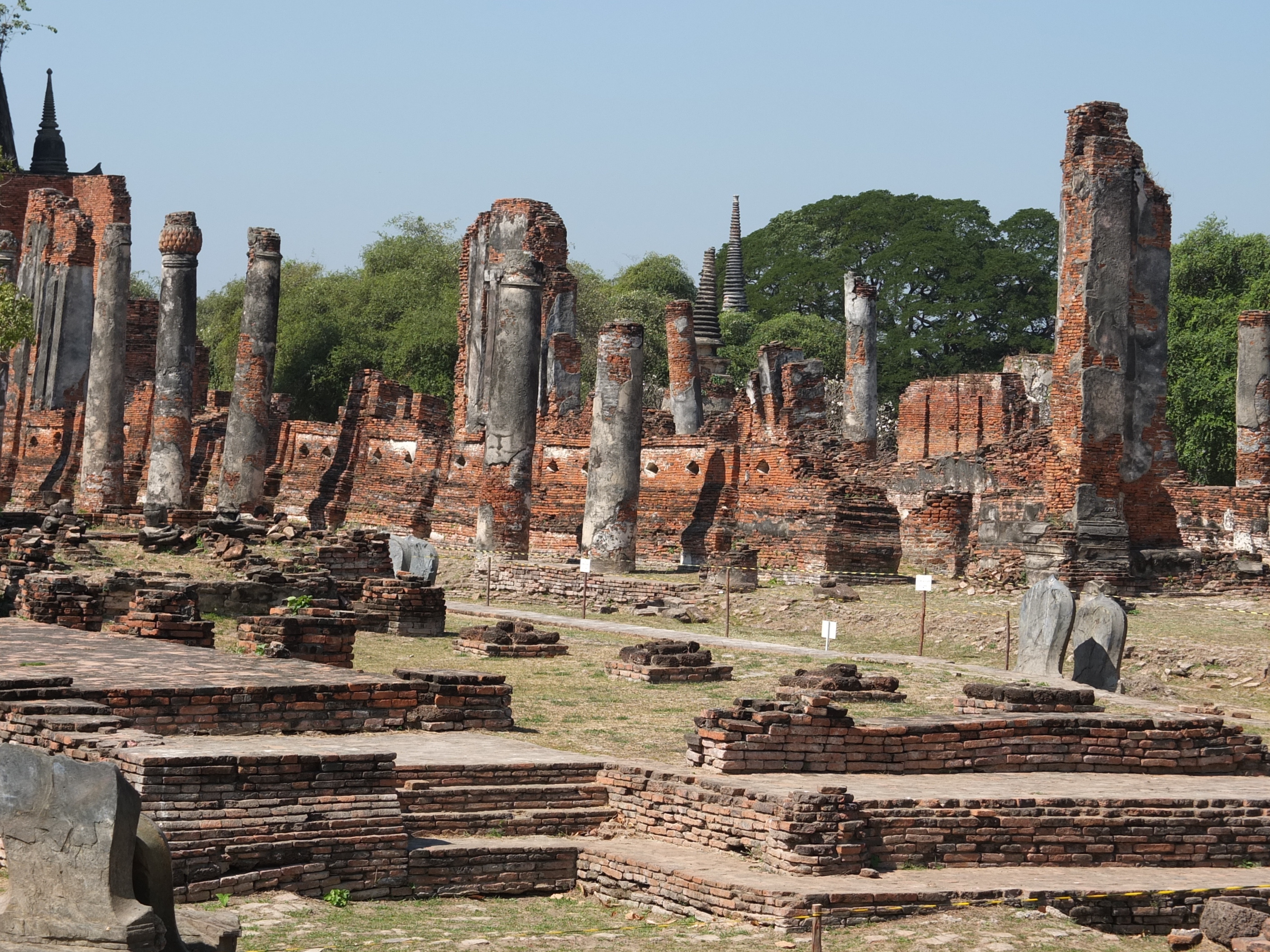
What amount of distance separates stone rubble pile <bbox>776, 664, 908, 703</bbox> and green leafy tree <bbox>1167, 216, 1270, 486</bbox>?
2137 centimetres

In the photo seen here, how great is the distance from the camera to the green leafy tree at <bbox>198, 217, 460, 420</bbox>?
44.3 metres

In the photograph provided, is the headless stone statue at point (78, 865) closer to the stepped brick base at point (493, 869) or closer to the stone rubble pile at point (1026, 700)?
the stepped brick base at point (493, 869)

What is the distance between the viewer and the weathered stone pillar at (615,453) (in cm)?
2447

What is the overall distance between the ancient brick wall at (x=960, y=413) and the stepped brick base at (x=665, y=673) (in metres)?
20.3

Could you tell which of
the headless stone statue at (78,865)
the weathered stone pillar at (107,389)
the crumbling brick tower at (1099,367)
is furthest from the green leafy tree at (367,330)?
the headless stone statue at (78,865)

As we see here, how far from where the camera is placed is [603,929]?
7828 mm

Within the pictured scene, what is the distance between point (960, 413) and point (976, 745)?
26.6 m

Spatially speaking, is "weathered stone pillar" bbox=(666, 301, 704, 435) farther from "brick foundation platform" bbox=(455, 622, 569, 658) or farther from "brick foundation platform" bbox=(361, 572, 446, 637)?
"brick foundation platform" bbox=(455, 622, 569, 658)

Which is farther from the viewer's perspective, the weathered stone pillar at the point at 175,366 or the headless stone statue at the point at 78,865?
the weathered stone pillar at the point at 175,366

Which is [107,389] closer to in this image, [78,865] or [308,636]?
[308,636]

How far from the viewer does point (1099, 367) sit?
21.2 meters

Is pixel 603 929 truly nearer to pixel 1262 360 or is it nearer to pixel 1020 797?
pixel 1020 797

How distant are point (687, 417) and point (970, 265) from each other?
84.4ft

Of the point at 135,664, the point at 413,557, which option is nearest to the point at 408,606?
the point at 413,557
